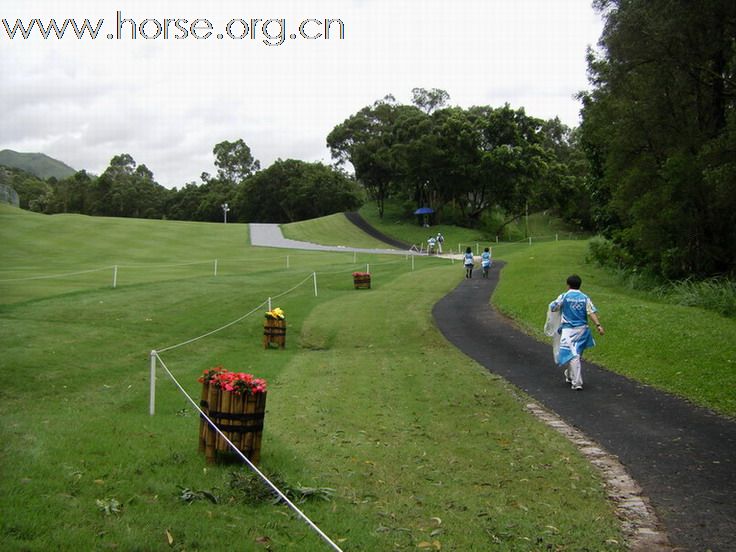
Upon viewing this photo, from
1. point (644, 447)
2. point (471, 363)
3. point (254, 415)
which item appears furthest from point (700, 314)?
point (254, 415)

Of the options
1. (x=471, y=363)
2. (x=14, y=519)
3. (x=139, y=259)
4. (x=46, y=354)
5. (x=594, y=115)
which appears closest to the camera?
(x=14, y=519)

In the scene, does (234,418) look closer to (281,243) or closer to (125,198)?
(281,243)

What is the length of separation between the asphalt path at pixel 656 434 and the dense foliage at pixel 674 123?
36.1 feet

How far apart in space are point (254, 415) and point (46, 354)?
8521mm

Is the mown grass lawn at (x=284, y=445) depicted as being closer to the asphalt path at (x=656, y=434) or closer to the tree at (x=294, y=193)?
the asphalt path at (x=656, y=434)

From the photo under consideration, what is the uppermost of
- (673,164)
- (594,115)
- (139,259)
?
A: (594,115)

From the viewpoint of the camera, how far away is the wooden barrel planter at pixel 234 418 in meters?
7.38

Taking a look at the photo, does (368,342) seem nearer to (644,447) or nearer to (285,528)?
(644,447)

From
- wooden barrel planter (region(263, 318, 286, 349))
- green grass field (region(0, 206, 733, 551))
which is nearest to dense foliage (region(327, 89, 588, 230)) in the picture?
green grass field (region(0, 206, 733, 551))

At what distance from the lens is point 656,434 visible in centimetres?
946

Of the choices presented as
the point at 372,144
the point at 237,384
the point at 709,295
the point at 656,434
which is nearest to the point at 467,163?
the point at 372,144

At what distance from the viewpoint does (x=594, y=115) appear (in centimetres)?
3209

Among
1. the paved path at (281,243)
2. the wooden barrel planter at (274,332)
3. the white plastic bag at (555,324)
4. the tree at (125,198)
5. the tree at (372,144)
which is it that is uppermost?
→ the tree at (372,144)

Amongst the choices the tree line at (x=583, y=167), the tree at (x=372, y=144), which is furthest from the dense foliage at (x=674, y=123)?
the tree at (x=372, y=144)
